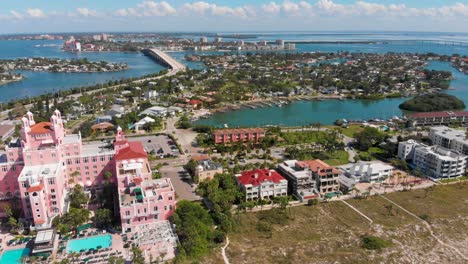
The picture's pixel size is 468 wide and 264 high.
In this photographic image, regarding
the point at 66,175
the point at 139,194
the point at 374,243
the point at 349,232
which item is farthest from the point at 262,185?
the point at 66,175

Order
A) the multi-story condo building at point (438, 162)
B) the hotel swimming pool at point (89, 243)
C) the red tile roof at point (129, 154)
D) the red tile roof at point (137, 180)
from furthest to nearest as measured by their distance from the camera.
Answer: the multi-story condo building at point (438, 162) → the red tile roof at point (129, 154) → the red tile roof at point (137, 180) → the hotel swimming pool at point (89, 243)

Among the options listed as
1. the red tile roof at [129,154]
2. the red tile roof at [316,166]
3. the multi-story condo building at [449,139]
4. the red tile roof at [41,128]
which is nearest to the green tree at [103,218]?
the red tile roof at [129,154]

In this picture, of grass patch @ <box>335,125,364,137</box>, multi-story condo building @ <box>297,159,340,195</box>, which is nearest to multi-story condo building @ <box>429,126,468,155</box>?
grass patch @ <box>335,125,364,137</box>

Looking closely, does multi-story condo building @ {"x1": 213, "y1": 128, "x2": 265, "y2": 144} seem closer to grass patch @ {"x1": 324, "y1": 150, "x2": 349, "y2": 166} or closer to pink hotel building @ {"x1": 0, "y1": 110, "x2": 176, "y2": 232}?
grass patch @ {"x1": 324, "y1": 150, "x2": 349, "y2": 166}

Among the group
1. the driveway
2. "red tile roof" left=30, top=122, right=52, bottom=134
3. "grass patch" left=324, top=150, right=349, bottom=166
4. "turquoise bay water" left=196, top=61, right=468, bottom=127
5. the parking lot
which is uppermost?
"red tile roof" left=30, top=122, right=52, bottom=134

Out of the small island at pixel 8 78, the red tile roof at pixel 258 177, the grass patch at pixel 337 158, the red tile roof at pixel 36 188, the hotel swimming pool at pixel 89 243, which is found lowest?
the grass patch at pixel 337 158

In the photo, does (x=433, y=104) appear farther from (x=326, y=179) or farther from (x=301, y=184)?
(x=301, y=184)

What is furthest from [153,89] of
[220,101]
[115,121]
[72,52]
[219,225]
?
[72,52]

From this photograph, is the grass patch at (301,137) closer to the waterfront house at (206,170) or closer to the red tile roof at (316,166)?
the red tile roof at (316,166)
